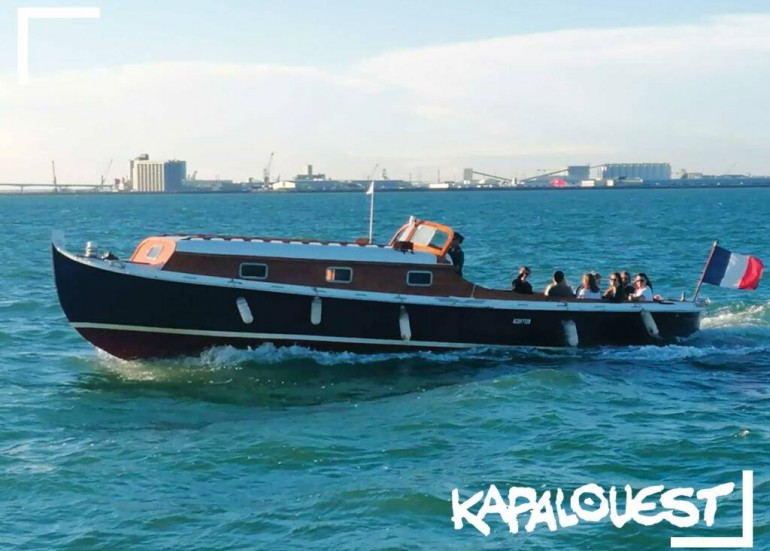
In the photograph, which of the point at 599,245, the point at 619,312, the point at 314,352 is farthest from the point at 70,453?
the point at 599,245

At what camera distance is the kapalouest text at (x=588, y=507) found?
47.9 ft

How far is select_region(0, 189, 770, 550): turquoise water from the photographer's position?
1441cm

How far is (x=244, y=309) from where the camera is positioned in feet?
76.5

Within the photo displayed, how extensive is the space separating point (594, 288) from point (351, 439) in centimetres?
962

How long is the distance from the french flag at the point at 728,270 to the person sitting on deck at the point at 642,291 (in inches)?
49.0

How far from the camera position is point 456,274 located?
24.6m

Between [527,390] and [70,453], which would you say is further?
[527,390]

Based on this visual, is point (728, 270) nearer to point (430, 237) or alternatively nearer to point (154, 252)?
point (430, 237)

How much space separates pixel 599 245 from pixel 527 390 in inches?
1612

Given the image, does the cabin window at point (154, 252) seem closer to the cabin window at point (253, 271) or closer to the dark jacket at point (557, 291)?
the cabin window at point (253, 271)

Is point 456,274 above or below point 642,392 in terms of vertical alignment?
above

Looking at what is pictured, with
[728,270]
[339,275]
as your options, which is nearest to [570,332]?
[728,270]

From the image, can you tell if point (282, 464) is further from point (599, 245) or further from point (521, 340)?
point (599, 245)

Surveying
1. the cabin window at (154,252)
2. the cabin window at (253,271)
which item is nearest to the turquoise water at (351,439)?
the cabin window at (253,271)
